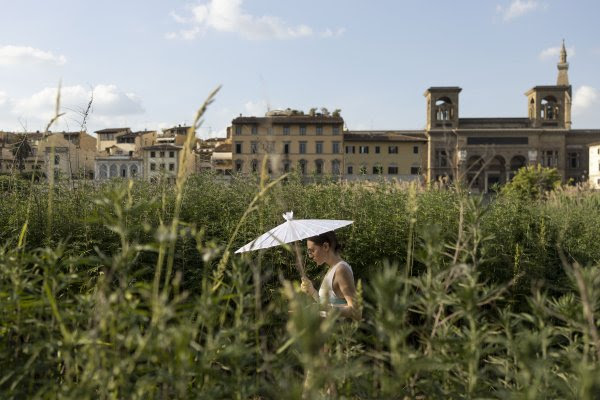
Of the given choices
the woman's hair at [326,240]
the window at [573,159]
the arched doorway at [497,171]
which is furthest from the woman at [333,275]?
the window at [573,159]

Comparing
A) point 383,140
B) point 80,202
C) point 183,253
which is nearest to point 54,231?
point 80,202

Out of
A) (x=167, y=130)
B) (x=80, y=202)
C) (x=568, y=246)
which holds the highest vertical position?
(x=167, y=130)

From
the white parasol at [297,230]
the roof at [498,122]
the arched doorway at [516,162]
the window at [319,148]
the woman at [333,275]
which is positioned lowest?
the woman at [333,275]

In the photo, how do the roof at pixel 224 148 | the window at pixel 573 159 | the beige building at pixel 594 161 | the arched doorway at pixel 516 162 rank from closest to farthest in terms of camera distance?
1. the beige building at pixel 594 161
2. the roof at pixel 224 148
3. the arched doorway at pixel 516 162
4. the window at pixel 573 159

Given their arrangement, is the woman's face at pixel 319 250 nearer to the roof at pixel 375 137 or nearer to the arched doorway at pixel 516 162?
the roof at pixel 375 137

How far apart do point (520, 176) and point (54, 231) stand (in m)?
43.1

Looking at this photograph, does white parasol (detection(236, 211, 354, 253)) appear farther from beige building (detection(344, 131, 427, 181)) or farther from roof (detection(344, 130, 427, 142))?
roof (detection(344, 130, 427, 142))

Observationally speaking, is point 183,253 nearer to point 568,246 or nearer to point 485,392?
point 485,392

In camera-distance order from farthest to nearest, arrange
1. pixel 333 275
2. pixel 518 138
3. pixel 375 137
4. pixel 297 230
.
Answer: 1. pixel 518 138
2. pixel 375 137
3. pixel 297 230
4. pixel 333 275

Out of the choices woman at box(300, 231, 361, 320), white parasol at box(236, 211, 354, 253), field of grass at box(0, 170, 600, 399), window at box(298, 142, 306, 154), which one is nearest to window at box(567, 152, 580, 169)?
window at box(298, 142, 306, 154)

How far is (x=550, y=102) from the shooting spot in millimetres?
83312

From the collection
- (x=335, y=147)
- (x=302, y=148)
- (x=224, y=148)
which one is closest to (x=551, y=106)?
(x=335, y=147)

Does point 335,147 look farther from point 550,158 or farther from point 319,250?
point 319,250

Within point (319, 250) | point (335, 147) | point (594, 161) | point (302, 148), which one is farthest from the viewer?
point (302, 148)
